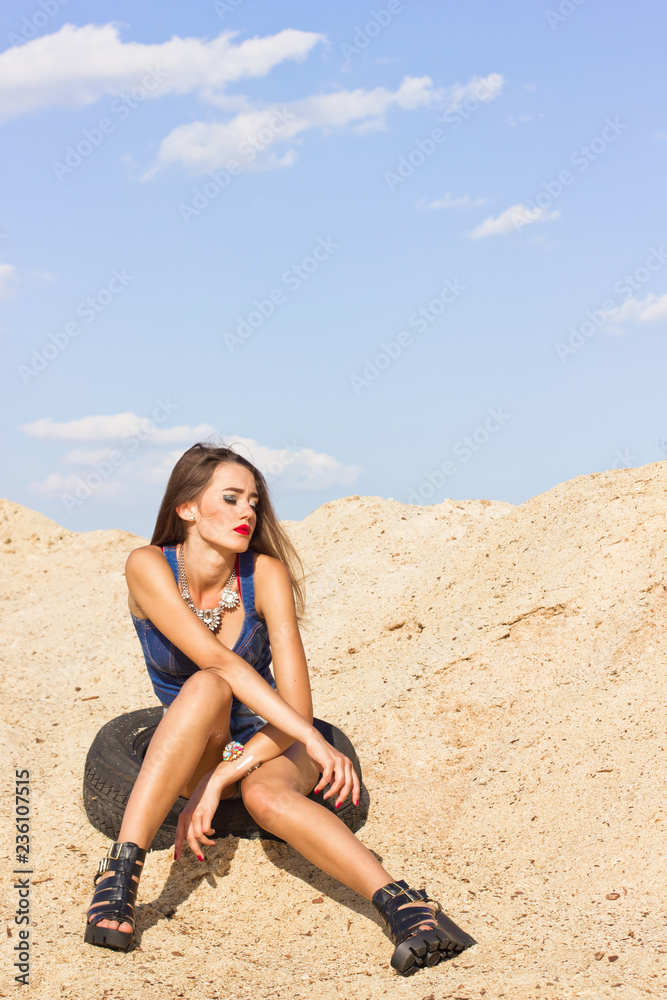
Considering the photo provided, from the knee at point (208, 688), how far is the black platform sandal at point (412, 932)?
36.9 inches

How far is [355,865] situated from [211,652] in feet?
3.29

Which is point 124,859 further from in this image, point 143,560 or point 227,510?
point 227,510

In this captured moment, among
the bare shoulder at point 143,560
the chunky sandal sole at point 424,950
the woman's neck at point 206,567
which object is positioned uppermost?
the bare shoulder at point 143,560

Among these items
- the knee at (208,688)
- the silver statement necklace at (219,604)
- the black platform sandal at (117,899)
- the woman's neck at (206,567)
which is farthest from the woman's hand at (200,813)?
the woman's neck at (206,567)

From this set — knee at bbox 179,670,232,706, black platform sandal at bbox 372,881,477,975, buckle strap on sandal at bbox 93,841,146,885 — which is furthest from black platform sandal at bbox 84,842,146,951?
black platform sandal at bbox 372,881,477,975

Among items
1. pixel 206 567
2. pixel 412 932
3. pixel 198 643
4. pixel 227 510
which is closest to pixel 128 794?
pixel 198 643

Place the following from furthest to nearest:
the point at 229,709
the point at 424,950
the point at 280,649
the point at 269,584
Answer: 1. the point at 269,584
2. the point at 280,649
3. the point at 229,709
4. the point at 424,950

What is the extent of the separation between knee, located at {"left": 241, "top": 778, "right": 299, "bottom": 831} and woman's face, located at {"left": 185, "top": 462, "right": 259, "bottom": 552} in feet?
3.42

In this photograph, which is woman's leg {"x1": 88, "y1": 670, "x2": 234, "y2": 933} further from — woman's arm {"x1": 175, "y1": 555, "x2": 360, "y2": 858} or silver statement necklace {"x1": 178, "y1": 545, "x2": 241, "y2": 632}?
silver statement necklace {"x1": 178, "y1": 545, "x2": 241, "y2": 632}

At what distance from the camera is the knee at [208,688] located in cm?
329

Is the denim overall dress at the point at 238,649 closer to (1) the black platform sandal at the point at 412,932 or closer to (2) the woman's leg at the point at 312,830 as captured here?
(2) the woman's leg at the point at 312,830

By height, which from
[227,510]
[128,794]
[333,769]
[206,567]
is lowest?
[128,794]

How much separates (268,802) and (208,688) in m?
0.49

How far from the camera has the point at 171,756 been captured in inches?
126
